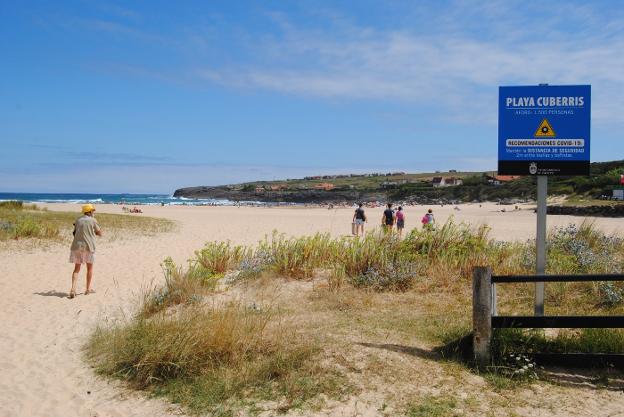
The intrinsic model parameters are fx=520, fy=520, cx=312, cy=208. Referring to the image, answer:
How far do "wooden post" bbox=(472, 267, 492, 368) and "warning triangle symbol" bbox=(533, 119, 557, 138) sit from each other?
65.3 inches

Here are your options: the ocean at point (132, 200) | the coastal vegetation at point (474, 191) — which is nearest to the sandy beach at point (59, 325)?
the coastal vegetation at point (474, 191)

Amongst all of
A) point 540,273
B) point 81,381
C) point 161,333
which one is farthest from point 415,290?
point 81,381

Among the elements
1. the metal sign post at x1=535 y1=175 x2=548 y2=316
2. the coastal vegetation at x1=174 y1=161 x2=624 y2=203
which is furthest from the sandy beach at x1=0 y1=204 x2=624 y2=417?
the coastal vegetation at x1=174 y1=161 x2=624 y2=203

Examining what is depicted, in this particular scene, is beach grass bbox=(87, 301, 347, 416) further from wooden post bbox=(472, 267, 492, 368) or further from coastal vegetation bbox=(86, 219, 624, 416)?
wooden post bbox=(472, 267, 492, 368)

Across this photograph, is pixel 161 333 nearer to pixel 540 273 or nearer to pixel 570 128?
pixel 540 273

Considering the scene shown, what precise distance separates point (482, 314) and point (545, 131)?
2.12 meters

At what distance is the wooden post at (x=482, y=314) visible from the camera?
5.11 meters

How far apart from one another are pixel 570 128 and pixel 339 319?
3599mm

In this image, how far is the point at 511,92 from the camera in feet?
18.6

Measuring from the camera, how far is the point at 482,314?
5117mm

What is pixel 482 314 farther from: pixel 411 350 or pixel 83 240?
pixel 83 240

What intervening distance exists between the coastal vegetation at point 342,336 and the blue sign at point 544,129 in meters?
1.84

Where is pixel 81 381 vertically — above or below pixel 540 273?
below

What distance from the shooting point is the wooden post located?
5.11 m
